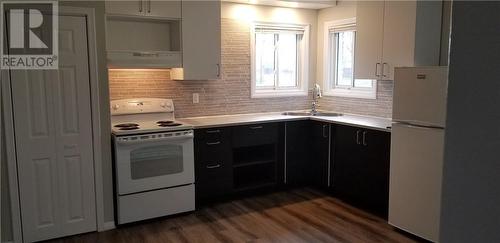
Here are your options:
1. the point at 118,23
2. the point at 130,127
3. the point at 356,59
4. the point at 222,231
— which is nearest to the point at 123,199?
the point at 130,127

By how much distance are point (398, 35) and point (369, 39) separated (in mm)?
395

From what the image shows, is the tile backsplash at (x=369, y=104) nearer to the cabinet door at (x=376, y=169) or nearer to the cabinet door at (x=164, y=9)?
the cabinet door at (x=376, y=169)

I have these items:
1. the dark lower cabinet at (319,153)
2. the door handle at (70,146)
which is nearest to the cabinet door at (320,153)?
the dark lower cabinet at (319,153)

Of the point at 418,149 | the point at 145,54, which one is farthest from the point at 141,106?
the point at 418,149

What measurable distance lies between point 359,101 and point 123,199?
9.58ft

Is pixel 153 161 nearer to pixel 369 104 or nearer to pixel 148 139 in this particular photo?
pixel 148 139

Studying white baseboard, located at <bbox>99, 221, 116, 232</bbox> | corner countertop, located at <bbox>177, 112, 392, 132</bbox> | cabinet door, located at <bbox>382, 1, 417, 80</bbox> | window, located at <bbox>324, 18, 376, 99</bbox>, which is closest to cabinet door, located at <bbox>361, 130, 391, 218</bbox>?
corner countertop, located at <bbox>177, 112, 392, 132</bbox>

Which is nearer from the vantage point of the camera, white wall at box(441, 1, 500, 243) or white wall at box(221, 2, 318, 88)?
white wall at box(441, 1, 500, 243)

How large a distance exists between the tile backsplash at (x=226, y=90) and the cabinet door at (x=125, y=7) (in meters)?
0.64

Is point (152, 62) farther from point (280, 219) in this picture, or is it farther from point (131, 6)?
point (280, 219)

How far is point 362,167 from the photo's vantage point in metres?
3.94

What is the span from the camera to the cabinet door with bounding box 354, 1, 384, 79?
398 centimetres

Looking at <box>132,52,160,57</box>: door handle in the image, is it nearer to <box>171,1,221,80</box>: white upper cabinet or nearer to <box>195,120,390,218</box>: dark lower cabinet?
<box>171,1,221,80</box>: white upper cabinet

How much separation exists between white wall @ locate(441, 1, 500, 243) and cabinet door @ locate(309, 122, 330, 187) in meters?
3.85
